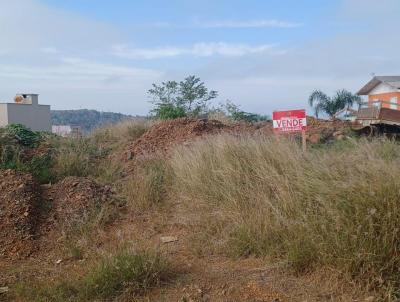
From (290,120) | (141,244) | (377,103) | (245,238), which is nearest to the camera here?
(245,238)

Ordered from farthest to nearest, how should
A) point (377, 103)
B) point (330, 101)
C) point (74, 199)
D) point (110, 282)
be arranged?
1. point (330, 101)
2. point (377, 103)
3. point (74, 199)
4. point (110, 282)

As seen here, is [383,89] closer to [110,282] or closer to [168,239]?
[168,239]

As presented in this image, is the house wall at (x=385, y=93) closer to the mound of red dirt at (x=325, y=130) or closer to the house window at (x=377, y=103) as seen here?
the house window at (x=377, y=103)

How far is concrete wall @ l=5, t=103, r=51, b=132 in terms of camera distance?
34.9 metres

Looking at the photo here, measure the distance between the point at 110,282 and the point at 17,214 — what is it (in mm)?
2752

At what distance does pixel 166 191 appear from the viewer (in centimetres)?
Result: 724

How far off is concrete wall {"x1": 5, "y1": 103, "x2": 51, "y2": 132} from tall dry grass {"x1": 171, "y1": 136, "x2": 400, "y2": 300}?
1197 inches

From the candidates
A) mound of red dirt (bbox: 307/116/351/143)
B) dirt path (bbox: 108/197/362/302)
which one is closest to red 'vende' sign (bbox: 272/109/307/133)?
dirt path (bbox: 108/197/362/302)

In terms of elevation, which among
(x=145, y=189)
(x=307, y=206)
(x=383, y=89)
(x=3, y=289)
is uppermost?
(x=383, y=89)

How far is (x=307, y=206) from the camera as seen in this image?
15.2ft

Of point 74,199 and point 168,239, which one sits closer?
point 168,239

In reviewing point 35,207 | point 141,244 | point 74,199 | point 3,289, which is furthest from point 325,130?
point 3,289

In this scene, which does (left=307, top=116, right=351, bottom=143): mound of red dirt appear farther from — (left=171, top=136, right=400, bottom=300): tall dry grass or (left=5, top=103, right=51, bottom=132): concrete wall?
(left=5, top=103, right=51, bottom=132): concrete wall

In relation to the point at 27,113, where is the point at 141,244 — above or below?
below
